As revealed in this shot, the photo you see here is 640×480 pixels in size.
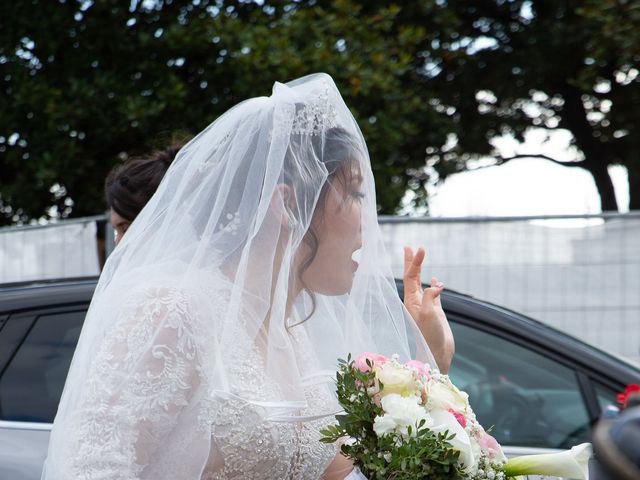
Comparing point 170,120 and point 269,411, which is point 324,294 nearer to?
point 269,411

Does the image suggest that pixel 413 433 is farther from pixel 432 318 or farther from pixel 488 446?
pixel 432 318

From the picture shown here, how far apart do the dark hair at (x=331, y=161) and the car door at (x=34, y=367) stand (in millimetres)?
1214

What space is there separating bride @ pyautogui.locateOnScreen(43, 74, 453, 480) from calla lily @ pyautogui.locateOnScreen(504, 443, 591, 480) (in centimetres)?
36

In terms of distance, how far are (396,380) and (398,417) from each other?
9 cm

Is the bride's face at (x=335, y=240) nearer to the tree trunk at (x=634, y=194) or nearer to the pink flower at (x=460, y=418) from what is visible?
the pink flower at (x=460, y=418)

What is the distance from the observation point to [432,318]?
2527 mm

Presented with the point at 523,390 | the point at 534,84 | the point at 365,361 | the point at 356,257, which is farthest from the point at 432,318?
the point at 534,84

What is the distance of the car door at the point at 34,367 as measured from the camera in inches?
121

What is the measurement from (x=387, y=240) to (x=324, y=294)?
444 cm

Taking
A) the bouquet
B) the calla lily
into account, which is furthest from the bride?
the calla lily

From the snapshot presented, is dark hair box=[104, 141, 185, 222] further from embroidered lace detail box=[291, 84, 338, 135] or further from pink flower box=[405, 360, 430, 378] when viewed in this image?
pink flower box=[405, 360, 430, 378]

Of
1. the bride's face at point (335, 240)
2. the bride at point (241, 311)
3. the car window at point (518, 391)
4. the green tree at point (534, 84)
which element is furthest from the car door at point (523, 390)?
the green tree at point (534, 84)

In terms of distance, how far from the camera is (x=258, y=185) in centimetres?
211

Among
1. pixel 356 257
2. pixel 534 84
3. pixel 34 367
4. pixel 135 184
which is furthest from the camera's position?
pixel 534 84
